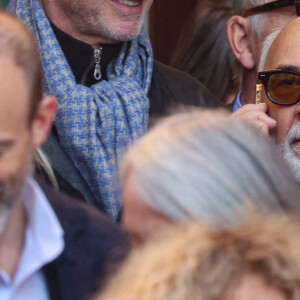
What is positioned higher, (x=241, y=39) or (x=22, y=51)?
(x=22, y=51)

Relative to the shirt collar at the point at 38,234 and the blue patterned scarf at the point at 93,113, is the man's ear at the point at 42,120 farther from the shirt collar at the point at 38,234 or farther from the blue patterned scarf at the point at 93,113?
the blue patterned scarf at the point at 93,113

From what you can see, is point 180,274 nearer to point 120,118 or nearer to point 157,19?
point 120,118

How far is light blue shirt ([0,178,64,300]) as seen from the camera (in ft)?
5.09

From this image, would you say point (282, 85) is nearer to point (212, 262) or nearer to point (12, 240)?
point (12, 240)

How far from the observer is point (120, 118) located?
2516 mm

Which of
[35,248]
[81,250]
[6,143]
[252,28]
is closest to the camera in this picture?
[6,143]

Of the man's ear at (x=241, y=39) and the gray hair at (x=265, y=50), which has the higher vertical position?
the gray hair at (x=265, y=50)

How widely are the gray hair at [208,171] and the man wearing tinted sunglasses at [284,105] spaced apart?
38.5 inches

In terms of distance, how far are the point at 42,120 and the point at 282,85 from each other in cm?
105

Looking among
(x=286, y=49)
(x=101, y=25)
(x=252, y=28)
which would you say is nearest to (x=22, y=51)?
(x=101, y=25)

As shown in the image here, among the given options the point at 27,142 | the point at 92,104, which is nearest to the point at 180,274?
the point at 27,142

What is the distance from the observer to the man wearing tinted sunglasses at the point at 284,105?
2.40 metres

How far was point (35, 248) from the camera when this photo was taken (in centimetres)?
161

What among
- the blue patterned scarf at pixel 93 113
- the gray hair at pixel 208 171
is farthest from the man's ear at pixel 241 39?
the gray hair at pixel 208 171
